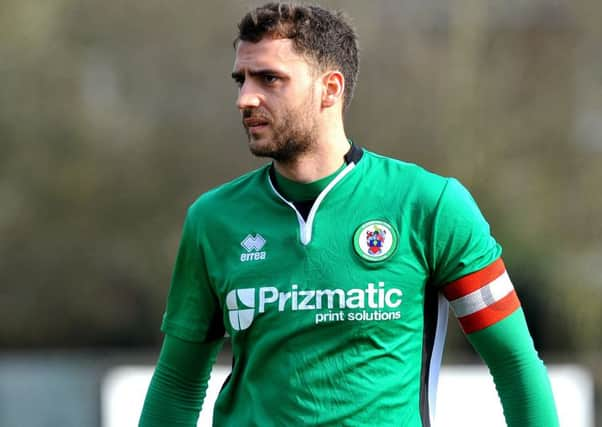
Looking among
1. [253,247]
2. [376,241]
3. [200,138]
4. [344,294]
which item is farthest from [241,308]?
[200,138]

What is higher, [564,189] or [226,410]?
[564,189]

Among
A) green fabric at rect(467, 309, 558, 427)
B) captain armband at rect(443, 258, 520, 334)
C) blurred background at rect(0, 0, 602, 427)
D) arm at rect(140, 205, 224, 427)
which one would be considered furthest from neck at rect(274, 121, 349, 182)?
blurred background at rect(0, 0, 602, 427)

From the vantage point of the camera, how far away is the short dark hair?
3.06 metres

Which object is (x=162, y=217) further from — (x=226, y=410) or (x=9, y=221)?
(x=226, y=410)

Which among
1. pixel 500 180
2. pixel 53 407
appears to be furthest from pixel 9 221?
pixel 53 407

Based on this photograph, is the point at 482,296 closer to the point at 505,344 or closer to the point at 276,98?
the point at 505,344

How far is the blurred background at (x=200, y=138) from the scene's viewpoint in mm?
13664

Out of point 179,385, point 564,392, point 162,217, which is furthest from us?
point 162,217

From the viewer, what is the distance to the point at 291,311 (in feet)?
9.65

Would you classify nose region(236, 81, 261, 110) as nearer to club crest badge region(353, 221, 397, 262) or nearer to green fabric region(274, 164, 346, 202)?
green fabric region(274, 164, 346, 202)

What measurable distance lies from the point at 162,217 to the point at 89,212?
0.91 metres

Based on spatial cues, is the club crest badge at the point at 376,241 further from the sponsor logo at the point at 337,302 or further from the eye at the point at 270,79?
the eye at the point at 270,79

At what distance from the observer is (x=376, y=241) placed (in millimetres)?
2959

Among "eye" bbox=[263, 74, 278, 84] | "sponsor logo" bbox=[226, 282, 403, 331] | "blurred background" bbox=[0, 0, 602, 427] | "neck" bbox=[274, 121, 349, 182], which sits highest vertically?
"blurred background" bbox=[0, 0, 602, 427]
